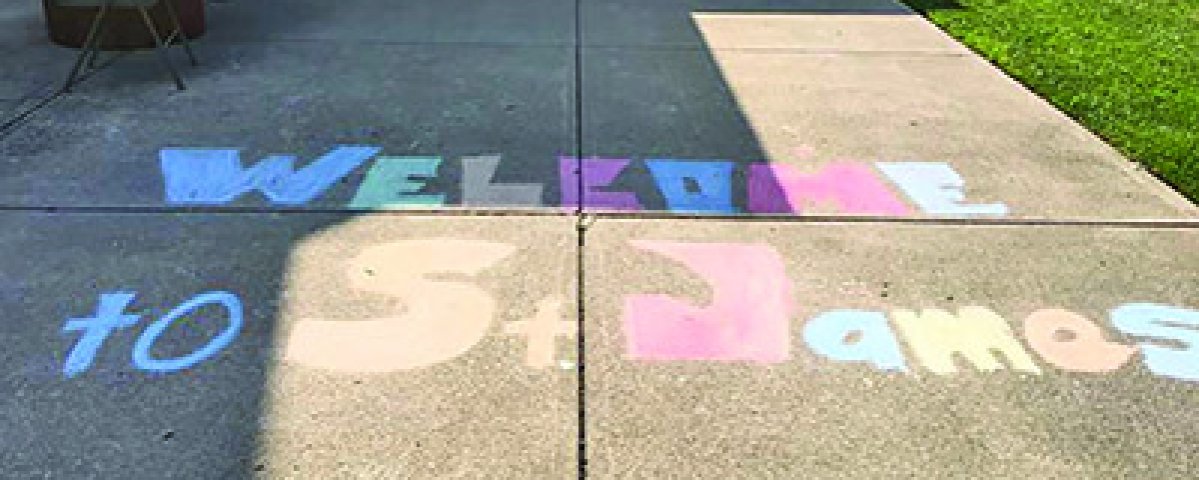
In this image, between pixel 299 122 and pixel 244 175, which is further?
pixel 299 122

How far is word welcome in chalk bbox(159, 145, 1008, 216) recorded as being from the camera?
474 cm

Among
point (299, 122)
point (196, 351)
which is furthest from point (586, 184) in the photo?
point (196, 351)

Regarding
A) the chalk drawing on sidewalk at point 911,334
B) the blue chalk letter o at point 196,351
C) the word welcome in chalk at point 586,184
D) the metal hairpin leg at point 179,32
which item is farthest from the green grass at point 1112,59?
the metal hairpin leg at point 179,32

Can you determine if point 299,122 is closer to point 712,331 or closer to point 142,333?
point 142,333

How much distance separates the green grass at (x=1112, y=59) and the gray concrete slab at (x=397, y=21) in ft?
11.5

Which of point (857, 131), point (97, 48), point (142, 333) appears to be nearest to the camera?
point (142, 333)

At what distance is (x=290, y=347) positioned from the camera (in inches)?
135

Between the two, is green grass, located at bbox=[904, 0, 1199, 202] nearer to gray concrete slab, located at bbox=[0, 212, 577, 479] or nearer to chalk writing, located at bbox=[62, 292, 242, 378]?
gray concrete slab, located at bbox=[0, 212, 577, 479]

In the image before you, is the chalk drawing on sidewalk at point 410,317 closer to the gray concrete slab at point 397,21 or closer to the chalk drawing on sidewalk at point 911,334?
the chalk drawing on sidewalk at point 911,334

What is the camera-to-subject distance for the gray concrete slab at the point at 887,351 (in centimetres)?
300

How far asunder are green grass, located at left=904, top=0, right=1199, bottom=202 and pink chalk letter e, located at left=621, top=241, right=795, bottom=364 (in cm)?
256

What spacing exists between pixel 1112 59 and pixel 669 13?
366 cm

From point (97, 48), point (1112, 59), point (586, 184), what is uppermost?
point (97, 48)

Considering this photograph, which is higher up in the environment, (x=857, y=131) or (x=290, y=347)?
(x=290, y=347)
